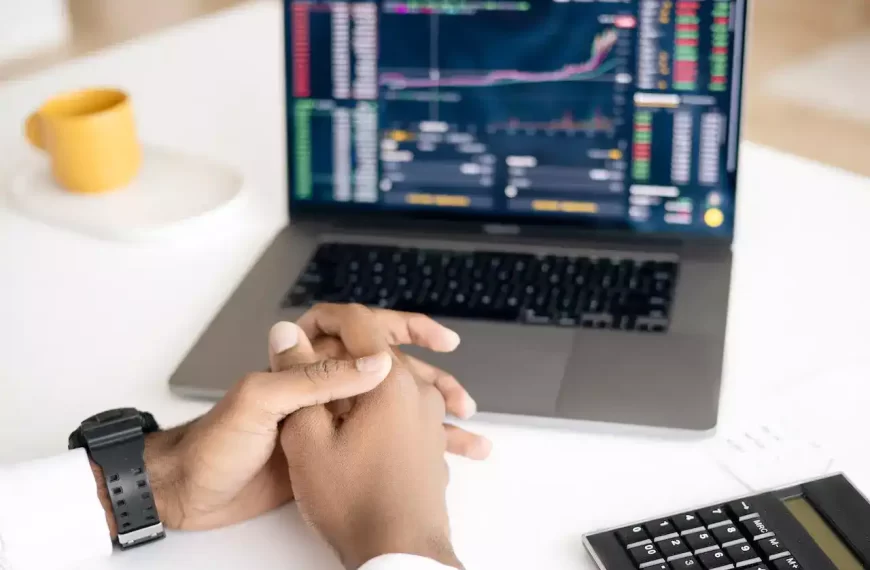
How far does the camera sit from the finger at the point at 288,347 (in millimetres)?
857

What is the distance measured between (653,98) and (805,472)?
46 centimetres

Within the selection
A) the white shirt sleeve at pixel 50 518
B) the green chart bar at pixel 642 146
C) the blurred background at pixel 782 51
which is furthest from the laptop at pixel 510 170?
the blurred background at pixel 782 51

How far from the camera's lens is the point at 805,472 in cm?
81

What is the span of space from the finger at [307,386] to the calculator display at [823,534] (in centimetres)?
32

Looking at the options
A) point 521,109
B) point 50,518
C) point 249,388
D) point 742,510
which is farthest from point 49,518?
point 521,109

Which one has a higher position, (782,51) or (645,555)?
(782,51)

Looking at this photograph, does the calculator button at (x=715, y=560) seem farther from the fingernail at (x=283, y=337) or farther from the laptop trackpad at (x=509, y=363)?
the fingernail at (x=283, y=337)

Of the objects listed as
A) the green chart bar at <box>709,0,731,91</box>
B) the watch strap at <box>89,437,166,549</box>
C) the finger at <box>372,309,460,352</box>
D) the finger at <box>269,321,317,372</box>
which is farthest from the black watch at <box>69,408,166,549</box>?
the green chart bar at <box>709,0,731,91</box>

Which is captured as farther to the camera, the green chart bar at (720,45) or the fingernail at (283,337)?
the green chart bar at (720,45)

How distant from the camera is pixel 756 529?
28.4 inches

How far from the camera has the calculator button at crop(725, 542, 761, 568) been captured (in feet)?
2.27

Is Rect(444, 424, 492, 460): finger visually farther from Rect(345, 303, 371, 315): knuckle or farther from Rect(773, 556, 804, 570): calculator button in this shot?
Rect(773, 556, 804, 570): calculator button

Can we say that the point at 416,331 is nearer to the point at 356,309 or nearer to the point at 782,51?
the point at 356,309

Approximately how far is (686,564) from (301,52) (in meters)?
0.73
